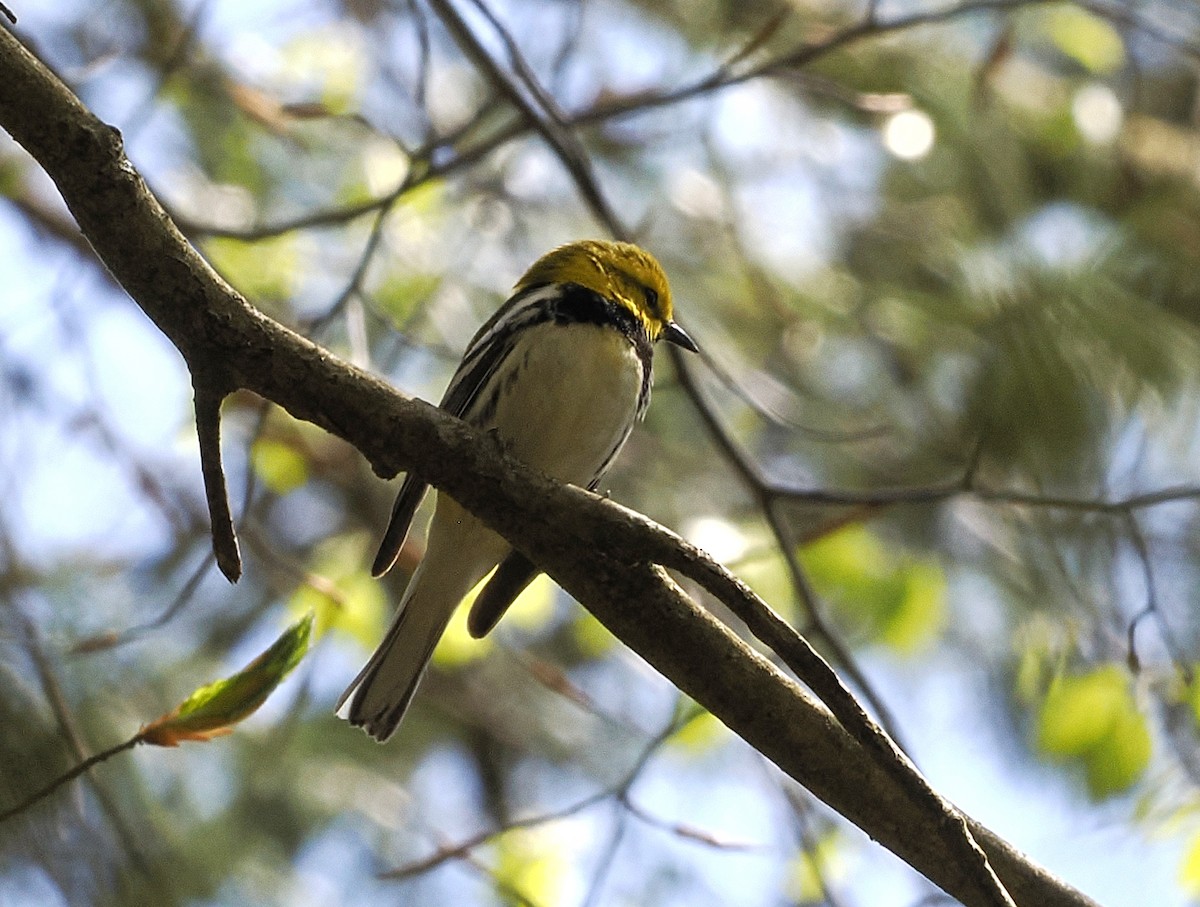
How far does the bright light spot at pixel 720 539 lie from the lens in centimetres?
343

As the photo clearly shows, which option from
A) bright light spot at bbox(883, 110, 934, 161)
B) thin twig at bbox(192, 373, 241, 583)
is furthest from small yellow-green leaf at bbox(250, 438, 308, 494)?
thin twig at bbox(192, 373, 241, 583)

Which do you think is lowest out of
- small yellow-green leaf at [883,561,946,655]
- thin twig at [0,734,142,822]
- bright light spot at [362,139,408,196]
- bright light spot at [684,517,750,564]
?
thin twig at [0,734,142,822]

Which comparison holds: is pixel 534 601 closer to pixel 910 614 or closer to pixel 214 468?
pixel 910 614

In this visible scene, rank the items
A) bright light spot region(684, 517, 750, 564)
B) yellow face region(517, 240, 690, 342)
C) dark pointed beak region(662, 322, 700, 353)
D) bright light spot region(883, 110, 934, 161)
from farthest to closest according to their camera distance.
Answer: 1. bright light spot region(883, 110, 934, 161)
2. bright light spot region(684, 517, 750, 564)
3. dark pointed beak region(662, 322, 700, 353)
4. yellow face region(517, 240, 690, 342)

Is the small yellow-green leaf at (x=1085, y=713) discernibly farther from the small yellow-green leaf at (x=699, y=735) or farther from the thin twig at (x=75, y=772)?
the thin twig at (x=75, y=772)

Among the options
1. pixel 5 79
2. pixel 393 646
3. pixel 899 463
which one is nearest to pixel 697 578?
pixel 5 79

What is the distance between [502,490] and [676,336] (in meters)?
1.49

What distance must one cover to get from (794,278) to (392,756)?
2.43m

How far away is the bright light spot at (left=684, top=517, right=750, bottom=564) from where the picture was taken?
11.3ft

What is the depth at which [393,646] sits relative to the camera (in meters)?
2.95

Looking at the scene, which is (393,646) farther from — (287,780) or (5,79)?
(287,780)

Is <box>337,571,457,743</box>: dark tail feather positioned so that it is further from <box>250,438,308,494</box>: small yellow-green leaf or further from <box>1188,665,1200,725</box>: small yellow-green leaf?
<box>1188,665,1200,725</box>: small yellow-green leaf

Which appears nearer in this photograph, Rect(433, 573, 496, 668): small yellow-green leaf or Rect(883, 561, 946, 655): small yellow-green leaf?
Rect(433, 573, 496, 668): small yellow-green leaf

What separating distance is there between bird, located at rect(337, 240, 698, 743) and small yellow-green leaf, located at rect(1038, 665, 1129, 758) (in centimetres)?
113
